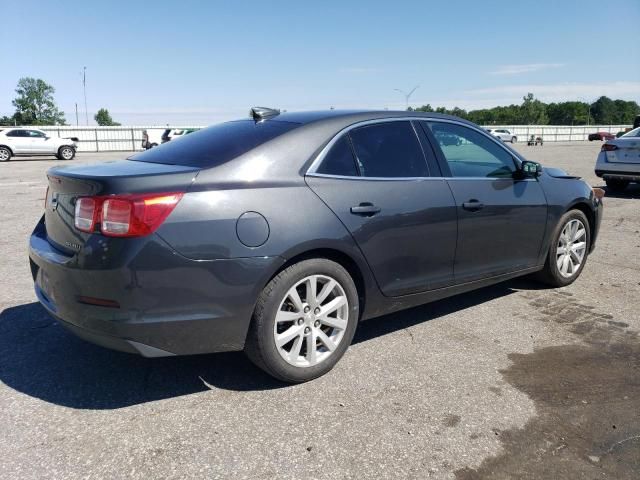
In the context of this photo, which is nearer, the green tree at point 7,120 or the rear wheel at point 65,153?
the rear wheel at point 65,153

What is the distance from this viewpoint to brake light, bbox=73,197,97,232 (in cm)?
285

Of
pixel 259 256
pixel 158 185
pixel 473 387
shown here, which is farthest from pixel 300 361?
pixel 158 185

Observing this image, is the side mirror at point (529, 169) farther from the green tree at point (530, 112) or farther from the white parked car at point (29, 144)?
the green tree at point (530, 112)

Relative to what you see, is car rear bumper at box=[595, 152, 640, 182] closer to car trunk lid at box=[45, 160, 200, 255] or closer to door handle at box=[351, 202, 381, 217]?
door handle at box=[351, 202, 381, 217]

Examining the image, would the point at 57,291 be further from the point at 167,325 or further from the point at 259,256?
the point at 259,256

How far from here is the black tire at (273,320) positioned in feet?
10.1

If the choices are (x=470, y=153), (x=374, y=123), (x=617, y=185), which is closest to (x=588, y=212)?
(x=470, y=153)

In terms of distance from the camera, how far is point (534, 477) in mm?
2451

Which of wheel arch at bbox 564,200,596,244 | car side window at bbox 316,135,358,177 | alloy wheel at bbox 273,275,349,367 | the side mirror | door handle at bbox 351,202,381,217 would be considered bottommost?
alloy wheel at bbox 273,275,349,367

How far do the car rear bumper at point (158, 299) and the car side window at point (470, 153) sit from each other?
1826 millimetres

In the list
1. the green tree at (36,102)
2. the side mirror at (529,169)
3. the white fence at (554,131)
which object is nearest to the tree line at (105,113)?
the green tree at (36,102)

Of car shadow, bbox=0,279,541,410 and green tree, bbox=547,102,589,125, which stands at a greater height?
green tree, bbox=547,102,589,125

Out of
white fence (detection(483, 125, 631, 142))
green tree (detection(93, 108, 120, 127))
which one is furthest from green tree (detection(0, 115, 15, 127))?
white fence (detection(483, 125, 631, 142))

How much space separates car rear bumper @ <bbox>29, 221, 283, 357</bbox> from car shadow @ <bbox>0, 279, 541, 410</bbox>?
408mm
